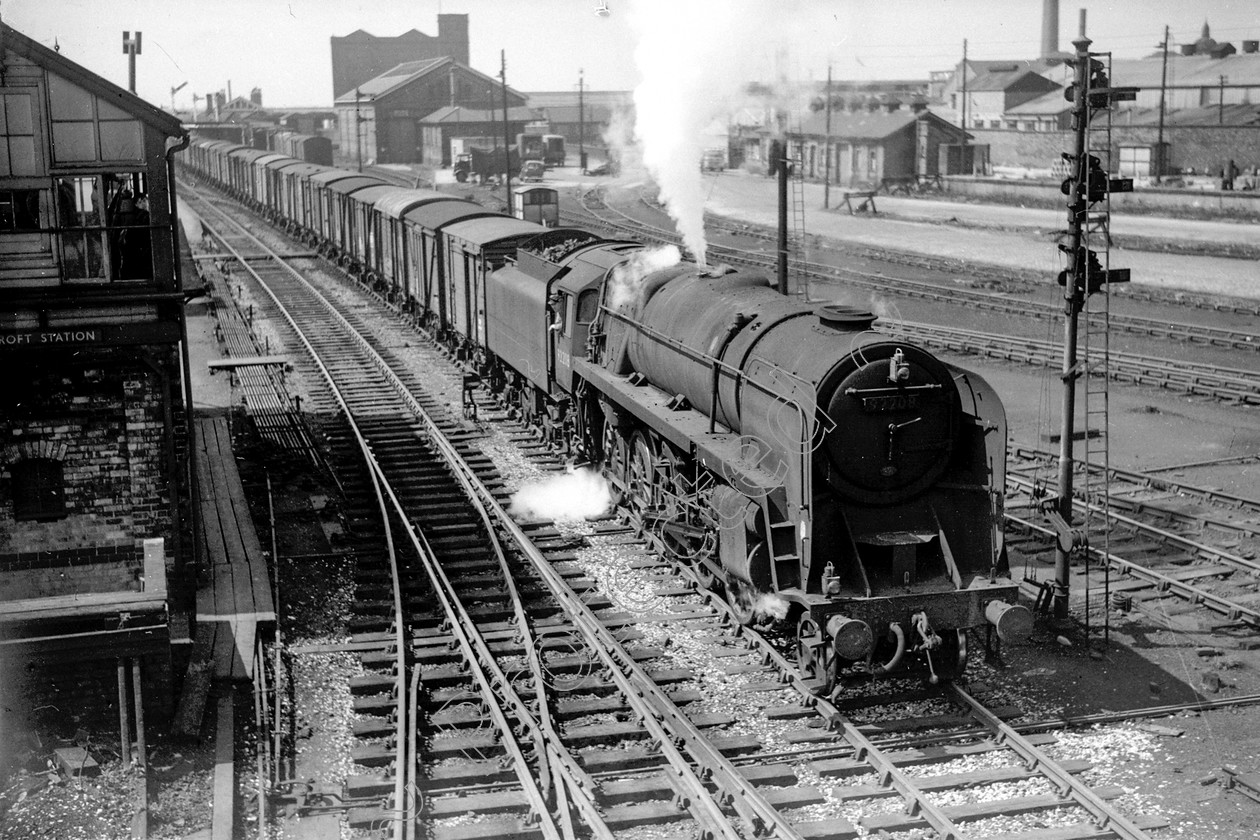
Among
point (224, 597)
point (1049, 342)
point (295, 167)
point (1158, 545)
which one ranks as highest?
point (295, 167)

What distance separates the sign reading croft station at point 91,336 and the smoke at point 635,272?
5091mm

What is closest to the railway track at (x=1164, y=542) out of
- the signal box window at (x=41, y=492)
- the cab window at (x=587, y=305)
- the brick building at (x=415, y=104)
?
the cab window at (x=587, y=305)

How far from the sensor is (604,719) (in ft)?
32.4

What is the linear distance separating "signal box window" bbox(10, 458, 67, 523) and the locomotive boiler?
5711 millimetres

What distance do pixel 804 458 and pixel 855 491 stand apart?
629 mm

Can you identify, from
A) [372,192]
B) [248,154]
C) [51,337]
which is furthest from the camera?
[248,154]

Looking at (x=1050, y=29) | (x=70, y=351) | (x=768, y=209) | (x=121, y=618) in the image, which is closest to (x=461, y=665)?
(x=121, y=618)

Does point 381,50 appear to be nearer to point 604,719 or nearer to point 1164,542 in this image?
point 1164,542

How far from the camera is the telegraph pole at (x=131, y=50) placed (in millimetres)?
28188

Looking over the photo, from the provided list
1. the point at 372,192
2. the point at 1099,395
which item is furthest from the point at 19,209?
the point at 372,192

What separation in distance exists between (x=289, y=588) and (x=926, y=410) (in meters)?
6.62

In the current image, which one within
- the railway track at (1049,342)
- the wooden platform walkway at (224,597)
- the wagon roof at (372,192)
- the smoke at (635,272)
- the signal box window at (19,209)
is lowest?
the wooden platform walkway at (224,597)

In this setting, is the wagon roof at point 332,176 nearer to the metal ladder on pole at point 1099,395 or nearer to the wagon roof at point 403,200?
the wagon roof at point 403,200

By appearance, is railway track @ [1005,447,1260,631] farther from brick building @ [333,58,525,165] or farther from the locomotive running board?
brick building @ [333,58,525,165]
